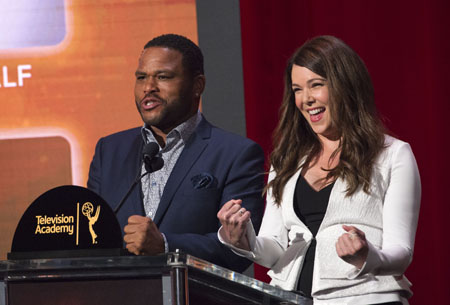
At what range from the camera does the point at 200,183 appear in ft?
7.98

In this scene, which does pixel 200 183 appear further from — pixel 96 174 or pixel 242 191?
pixel 96 174

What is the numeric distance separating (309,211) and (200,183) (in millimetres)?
676

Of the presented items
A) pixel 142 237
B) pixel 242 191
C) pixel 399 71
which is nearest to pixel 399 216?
pixel 142 237

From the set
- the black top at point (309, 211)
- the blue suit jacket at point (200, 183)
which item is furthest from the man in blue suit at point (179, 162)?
the black top at point (309, 211)

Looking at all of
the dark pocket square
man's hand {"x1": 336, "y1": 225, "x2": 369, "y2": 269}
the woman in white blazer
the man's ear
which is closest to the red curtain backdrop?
the man's ear

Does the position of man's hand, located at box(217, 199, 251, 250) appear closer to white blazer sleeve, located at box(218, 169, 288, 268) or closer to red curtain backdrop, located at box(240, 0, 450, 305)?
white blazer sleeve, located at box(218, 169, 288, 268)

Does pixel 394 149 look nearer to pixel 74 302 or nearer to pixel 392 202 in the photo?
pixel 392 202

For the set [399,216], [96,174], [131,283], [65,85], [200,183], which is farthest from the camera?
[65,85]

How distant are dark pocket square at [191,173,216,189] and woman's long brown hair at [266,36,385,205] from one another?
0.49 metres

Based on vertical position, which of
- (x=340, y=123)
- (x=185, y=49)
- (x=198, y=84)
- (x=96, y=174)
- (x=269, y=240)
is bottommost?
(x=269, y=240)

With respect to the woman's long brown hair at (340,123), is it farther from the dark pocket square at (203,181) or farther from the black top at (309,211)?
the dark pocket square at (203,181)

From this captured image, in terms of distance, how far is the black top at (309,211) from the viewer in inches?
70.1

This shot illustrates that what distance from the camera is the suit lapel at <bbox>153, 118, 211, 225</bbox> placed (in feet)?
7.91

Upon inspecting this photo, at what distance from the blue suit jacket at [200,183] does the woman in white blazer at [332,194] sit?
0.47 meters
